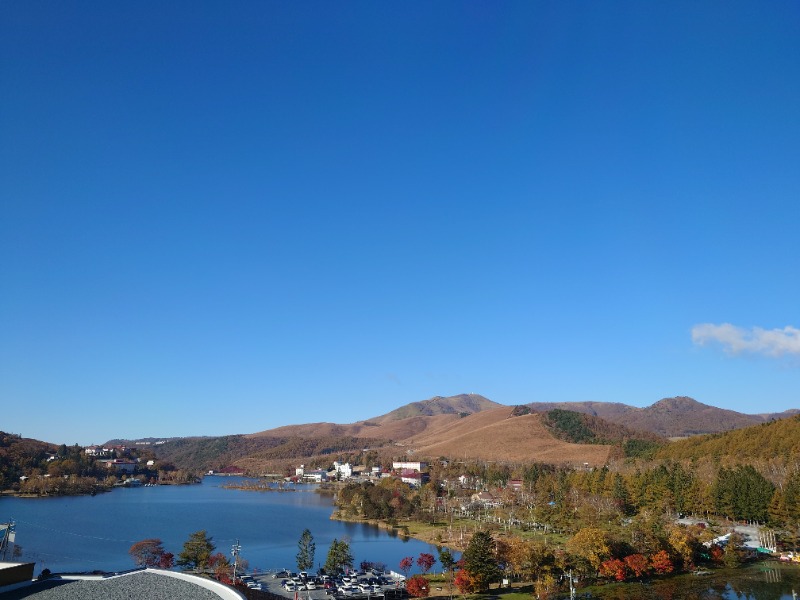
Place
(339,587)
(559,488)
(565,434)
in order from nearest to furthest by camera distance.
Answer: (339,587)
(559,488)
(565,434)

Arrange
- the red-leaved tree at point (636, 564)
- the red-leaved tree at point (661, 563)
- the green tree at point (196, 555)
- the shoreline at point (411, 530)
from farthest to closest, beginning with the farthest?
the shoreline at point (411, 530)
the green tree at point (196, 555)
the red-leaved tree at point (661, 563)
the red-leaved tree at point (636, 564)

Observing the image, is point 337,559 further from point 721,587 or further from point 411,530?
point 721,587

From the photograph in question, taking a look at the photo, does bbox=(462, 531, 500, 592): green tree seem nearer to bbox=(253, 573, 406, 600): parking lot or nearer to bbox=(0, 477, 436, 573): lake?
bbox=(253, 573, 406, 600): parking lot

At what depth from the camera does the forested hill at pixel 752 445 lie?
43.5 metres

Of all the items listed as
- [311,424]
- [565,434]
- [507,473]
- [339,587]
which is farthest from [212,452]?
Result: [339,587]

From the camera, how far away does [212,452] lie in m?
137

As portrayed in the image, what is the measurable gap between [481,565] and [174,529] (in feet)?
84.0

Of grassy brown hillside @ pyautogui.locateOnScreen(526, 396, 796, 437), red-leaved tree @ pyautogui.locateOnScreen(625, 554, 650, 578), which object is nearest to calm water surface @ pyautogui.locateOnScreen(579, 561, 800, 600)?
red-leaved tree @ pyautogui.locateOnScreen(625, 554, 650, 578)

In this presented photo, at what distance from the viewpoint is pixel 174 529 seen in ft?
124

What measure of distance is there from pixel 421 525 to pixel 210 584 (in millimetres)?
28364

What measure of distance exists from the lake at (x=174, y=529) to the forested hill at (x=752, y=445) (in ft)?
93.2

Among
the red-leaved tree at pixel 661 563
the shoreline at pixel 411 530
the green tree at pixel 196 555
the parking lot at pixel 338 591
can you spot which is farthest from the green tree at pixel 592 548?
the green tree at pixel 196 555

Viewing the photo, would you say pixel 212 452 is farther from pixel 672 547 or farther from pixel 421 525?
pixel 672 547

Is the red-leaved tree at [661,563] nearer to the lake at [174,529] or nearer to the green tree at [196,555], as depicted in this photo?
the lake at [174,529]
